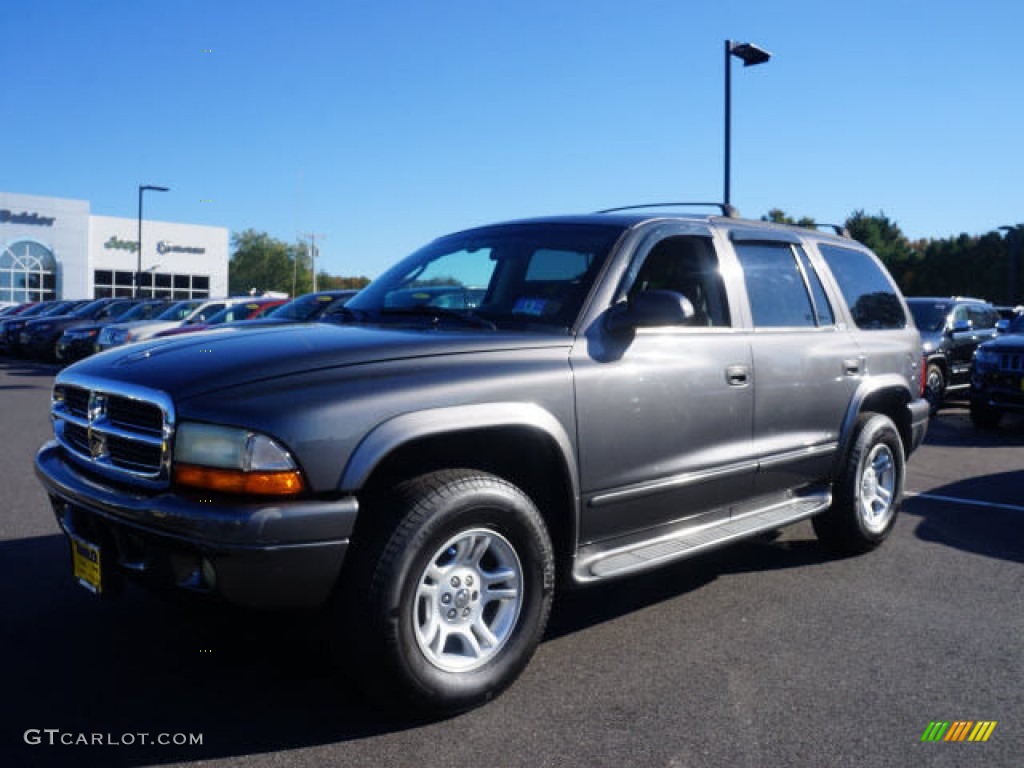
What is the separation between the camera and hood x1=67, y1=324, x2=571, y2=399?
290cm

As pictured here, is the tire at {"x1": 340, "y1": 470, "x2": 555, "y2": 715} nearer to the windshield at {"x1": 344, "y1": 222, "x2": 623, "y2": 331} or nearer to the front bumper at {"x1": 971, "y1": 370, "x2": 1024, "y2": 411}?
the windshield at {"x1": 344, "y1": 222, "x2": 623, "y2": 331}

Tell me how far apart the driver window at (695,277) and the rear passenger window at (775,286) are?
21cm

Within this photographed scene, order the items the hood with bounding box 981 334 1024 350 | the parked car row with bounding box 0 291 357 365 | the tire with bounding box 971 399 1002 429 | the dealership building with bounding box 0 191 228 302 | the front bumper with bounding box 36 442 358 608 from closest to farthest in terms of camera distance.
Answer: the front bumper with bounding box 36 442 358 608 < the hood with bounding box 981 334 1024 350 < the tire with bounding box 971 399 1002 429 < the parked car row with bounding box 0 291 357 365 < the dealership building with bounding box 0 191 228 302

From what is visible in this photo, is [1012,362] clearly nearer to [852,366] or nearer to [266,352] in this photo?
[852,366]

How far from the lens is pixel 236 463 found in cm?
272

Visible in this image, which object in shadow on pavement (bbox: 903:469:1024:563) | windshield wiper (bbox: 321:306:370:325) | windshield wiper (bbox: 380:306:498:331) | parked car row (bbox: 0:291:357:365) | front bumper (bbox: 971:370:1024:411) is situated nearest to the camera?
windshield wiper (bbox: 380:306:498:331)

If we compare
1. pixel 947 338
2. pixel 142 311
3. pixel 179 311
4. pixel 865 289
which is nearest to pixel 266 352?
pixel 865 289

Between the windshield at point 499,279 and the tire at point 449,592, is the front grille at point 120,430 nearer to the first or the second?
the tire at point 449,592

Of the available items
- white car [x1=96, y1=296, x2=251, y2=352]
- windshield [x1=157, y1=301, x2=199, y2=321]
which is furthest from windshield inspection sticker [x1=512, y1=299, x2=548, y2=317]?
windshield [x1=157, y1=301, x2=199, y2=321]

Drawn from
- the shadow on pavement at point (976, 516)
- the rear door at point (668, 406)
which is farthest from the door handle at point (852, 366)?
the shadow on pavement at point (976, 516)

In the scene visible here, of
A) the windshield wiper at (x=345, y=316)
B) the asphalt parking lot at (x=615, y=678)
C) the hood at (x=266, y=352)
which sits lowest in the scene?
the asphalt parking lot at (x=615, y=678)

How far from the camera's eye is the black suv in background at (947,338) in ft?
45.5

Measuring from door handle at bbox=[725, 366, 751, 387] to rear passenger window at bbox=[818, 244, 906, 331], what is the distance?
4.58 ft

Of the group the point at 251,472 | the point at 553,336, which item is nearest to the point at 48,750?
the point at 251,472
